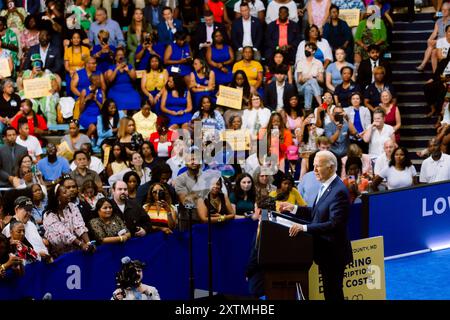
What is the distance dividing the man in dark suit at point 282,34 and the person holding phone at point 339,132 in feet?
7.56

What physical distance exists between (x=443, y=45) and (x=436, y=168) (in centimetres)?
383

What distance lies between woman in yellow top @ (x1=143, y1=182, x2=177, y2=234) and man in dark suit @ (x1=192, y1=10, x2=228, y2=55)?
21.3ft

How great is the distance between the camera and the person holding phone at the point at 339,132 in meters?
17.5

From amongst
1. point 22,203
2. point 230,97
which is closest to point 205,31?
point 230,97

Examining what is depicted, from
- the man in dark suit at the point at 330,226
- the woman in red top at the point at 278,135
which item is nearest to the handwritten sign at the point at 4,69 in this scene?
the woman in red top at the point at 278,135

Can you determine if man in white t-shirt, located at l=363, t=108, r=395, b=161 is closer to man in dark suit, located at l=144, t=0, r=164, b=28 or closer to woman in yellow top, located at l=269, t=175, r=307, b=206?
woman in yellow top, located at l=269, t=175, r=307, b=206

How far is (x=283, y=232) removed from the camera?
10703 mm

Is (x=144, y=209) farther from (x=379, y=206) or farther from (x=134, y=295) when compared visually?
(x=379, y=206)

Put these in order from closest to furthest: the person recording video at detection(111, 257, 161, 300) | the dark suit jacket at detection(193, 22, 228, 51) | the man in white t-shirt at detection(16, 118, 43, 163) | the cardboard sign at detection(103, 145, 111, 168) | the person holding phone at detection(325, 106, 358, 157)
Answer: the person recording video at detection(111, 257, 161, 300) → the cardboard sign at detection(103, 145, 111, 168) → the man in white t-shirt at detection(16, 118, 43, 163) → the person holding phone at detection(325, 106, 358, 157) → the dark suit jacket at detection(193, 22, 228, 51)

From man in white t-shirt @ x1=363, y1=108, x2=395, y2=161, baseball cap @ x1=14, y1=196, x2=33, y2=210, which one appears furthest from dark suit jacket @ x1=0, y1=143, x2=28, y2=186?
man in white t-shirt @ x1=363, y1=108, x2=395, y2=161

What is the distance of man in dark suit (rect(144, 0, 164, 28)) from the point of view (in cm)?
2017

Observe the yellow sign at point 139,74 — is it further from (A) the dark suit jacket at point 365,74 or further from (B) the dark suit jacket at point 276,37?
(A) the dark suit jacket at point 365,74

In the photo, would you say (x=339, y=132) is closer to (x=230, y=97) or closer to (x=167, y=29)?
(x=230, y=97)
